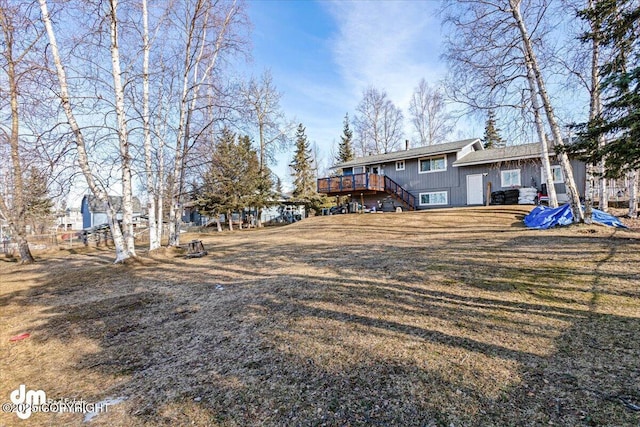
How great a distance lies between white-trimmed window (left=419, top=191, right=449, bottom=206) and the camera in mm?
20875

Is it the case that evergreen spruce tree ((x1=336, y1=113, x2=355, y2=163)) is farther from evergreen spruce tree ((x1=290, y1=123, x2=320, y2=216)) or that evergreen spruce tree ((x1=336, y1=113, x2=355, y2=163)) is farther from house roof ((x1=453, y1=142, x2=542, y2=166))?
house roof ((x1=453, y1=142, x2=542, y2=166))

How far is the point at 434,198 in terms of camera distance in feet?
69.9

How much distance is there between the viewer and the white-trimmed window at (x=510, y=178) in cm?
1823

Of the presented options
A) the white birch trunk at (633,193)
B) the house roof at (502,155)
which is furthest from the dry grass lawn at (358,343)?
the house roof at (502,155)

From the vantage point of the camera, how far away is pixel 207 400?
2.70 m

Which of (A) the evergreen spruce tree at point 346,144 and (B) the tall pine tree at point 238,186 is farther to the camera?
(A) the evergreen spruce tree at point 346,144

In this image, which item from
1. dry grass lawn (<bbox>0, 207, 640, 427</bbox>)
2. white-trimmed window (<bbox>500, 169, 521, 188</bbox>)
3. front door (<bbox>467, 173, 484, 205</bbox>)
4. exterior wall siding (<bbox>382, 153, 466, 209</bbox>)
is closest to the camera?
dry grass lawn (<bbox>0, 207, 640, 427</bbox>)

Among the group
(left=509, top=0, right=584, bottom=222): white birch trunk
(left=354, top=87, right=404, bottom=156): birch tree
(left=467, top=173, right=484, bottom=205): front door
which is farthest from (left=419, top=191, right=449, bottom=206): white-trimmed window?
(left=354, top=87, right=404, bottom=156): birch tree

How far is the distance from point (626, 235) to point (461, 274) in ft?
18.7

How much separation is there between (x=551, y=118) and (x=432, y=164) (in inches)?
463

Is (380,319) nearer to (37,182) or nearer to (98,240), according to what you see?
(37,182)

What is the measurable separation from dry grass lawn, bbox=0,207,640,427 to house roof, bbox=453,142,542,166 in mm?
11437

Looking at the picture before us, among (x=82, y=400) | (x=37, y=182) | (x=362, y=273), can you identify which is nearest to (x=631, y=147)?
(x=362, y=273)

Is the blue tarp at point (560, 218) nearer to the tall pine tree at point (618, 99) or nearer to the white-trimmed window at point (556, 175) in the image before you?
the tall pine tree at point (618, 99)
